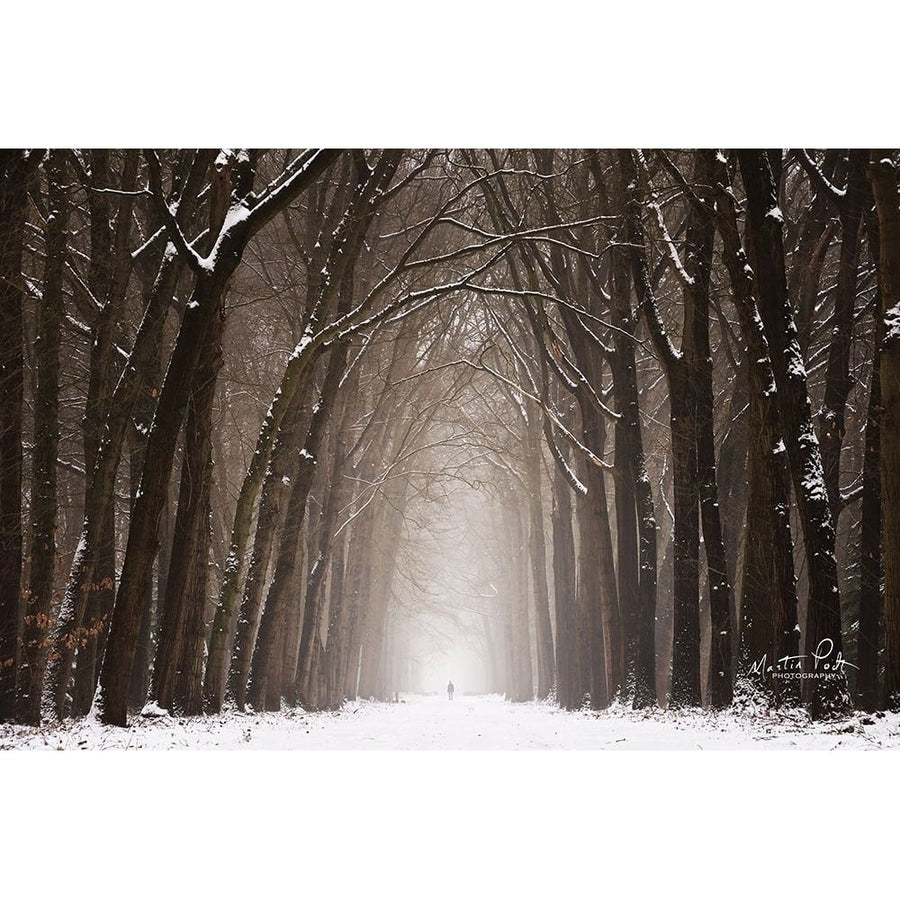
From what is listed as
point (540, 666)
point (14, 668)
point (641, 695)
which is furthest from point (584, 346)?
point (540, 666)

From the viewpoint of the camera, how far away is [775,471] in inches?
413

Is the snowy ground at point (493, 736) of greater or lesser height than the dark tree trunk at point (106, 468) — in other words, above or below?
below

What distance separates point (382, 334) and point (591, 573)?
7332 millimetres

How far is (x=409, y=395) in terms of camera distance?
2188 centimetres

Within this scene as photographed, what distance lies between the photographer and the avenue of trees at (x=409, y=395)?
9.80 m

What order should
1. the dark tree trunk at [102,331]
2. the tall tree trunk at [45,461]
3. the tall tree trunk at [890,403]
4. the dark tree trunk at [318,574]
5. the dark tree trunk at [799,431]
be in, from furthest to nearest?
the dark tree trunk at [318,574] < the dark tree trunk at [102,331] < the tall tree trunk at [45,461] < the dark tree trunk at [799,431] < the tall tree trunk at [890,403]

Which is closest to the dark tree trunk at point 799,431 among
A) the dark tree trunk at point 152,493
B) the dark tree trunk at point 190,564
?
the dark tree trunk at point 152,493

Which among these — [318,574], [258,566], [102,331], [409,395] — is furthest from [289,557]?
[409,395]

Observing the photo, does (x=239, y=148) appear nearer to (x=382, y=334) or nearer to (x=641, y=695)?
(x=641, y=695)

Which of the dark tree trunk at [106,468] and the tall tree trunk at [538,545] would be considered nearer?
the dark tree trunk at [106,468]

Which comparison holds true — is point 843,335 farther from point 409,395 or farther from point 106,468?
point 409,395

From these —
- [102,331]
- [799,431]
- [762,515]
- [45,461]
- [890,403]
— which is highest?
[102,331]

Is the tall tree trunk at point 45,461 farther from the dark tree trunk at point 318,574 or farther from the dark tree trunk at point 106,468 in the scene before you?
the dark tree trunk at point 318,574

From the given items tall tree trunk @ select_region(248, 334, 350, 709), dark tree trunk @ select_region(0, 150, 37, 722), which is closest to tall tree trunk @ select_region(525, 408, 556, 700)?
tall tree trunk @ select_region(248, 334, 350, 709)
